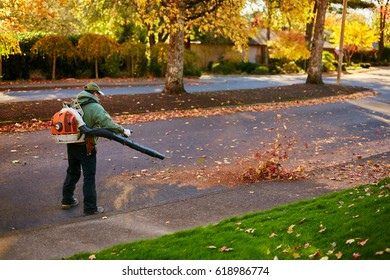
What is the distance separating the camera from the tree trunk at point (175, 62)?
73.7ft

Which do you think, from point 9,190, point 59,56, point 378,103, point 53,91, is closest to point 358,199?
point 9,190

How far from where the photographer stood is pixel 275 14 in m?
25.4

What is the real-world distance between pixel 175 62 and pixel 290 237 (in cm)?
1691

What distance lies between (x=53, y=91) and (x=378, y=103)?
15.5 m

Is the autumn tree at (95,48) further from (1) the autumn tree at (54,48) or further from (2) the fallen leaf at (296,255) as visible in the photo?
(2) the fallen leaf at (296,255)

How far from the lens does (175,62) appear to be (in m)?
22.8

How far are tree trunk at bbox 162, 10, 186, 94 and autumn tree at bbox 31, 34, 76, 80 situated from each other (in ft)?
40.4

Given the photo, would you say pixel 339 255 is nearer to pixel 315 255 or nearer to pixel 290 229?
pixel 315 255

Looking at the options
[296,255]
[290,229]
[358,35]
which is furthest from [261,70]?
[296,255]

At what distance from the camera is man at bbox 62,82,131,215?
820cm

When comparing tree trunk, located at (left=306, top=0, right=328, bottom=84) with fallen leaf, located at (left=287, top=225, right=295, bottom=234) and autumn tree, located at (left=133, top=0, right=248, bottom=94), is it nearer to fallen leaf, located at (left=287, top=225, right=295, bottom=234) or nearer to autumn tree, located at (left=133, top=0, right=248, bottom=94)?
autumn tree, located at (left=133, top=0, right=248, bottom=94)

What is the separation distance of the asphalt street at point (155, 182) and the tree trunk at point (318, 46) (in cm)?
1134

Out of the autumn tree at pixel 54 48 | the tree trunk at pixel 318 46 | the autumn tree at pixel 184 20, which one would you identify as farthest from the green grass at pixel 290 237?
the autumn tree at pixel 54 48

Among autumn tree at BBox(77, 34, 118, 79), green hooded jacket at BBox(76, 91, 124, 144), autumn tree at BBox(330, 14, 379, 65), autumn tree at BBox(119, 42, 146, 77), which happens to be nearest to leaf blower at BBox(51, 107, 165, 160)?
green hooded jacket at BBox(76, 91, 124, 144)
